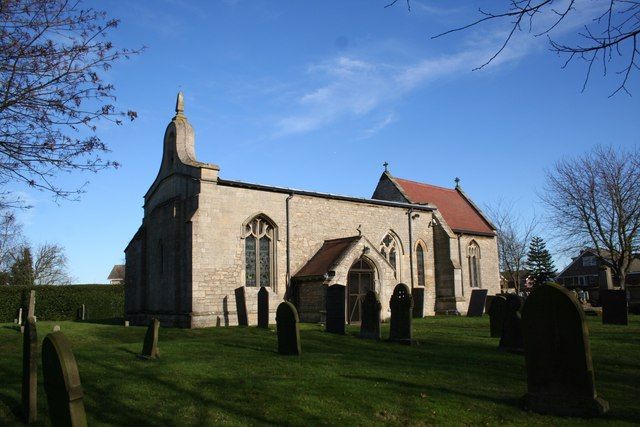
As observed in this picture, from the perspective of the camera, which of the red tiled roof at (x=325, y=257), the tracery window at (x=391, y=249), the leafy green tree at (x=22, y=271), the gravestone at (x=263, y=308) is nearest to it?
the gravestone at (x=263, y=308)

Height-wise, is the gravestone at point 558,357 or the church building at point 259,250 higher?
the church building at point 259,250

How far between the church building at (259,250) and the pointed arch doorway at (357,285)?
5 centimetres

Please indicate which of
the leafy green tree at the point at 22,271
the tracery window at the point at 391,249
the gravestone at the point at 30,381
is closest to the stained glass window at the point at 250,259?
the tracery window at the point at 391,249

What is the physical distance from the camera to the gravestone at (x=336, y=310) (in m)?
15.8

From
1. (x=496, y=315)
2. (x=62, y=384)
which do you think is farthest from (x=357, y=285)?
(x=62, y=384)

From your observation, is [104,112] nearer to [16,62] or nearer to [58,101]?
[58,101]

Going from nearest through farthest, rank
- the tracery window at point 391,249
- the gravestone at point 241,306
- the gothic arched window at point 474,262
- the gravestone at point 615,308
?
the gravestone at point 615,308 < the gravestone at point 241,306 < the tracery window at point 391,249 < the gothic arched window at point 474,262

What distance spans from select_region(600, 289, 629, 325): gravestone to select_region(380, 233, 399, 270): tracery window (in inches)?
413

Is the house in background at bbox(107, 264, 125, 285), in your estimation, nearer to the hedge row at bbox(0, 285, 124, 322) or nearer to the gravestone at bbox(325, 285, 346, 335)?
the hedge row at bbox(0, 285, 124, 322)

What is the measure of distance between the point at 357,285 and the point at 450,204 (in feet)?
46.2

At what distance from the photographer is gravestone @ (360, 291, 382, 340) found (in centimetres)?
1479

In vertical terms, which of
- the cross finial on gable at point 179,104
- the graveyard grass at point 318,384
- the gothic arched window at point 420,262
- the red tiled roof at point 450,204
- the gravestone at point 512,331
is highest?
the cross finial on gable at point 179,104

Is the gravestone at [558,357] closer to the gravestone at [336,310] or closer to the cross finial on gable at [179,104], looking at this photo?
the gravestone at [336,310]

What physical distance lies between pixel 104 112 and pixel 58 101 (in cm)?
75
